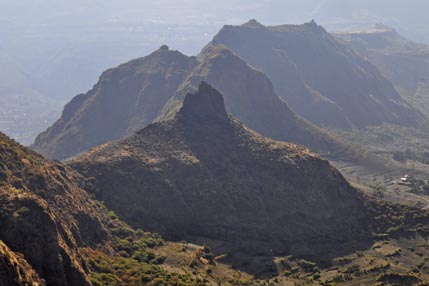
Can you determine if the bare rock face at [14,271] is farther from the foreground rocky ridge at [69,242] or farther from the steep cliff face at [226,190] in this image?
the steep cliff face at [226,190]

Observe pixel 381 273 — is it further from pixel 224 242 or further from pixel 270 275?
pixel 224 242

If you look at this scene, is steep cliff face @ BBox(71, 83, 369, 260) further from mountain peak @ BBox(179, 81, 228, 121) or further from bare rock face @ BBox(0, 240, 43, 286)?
bare rock face @ BBox(0, 240, 43, 286)

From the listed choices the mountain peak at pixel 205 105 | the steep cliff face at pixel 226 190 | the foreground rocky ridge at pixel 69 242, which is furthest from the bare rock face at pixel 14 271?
the mountain peak at pixel 205 105

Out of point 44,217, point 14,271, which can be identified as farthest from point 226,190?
point 14,271

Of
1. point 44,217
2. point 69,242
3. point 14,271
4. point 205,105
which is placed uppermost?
point 205,105

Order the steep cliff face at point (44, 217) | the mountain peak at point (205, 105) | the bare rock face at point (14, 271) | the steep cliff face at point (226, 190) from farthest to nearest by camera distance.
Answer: the mountain peak at point (205, 105)
the steep cliff face at point (226, 190)
the steep cliff face at point (44, 217)
the bare rock face at point (14, 271)

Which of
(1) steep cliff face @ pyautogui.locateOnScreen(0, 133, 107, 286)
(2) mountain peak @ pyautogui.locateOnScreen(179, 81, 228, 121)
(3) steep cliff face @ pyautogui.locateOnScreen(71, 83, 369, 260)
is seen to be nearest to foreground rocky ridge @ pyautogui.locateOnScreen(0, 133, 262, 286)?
(1) steep cliff face @ pyautogui.locateOnScreen(0, 133, 107, 286)

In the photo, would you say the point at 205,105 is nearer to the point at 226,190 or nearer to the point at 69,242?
the point at 226,190
